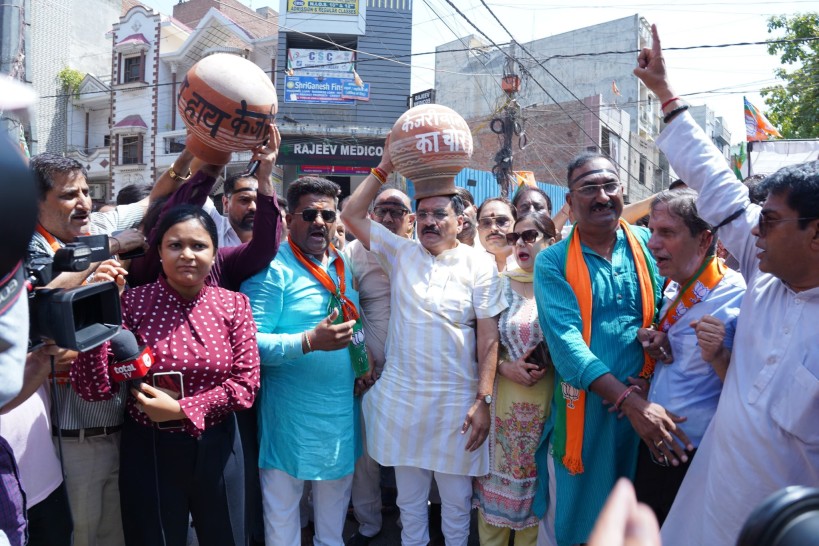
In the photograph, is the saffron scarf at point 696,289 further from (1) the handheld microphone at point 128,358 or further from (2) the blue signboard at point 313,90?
(2) the blue signboard at point 313,90

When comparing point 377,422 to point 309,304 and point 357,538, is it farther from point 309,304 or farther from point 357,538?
point 357,538

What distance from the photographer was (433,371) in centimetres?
331

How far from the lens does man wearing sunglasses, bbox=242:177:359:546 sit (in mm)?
3230

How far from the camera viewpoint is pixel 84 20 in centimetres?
2711

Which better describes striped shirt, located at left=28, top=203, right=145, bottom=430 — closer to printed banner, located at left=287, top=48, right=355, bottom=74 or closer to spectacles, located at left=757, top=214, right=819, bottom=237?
spectacles, located at left=757, top=214, right=819, bottom=237

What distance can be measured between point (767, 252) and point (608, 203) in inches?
38.0

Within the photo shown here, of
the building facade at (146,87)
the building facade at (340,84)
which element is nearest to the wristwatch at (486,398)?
the building facade at (340,84)

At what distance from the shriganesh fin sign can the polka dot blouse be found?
58.1 feet

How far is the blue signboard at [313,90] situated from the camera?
60.6 ft

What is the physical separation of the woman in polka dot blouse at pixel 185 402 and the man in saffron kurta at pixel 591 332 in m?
1.50

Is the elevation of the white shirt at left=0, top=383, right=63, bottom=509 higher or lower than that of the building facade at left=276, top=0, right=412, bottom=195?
lower

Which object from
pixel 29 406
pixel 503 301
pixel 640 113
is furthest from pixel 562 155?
pixel 29 406

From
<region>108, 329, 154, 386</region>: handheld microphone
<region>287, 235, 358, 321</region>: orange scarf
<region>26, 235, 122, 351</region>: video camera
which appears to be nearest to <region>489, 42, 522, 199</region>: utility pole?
<region>287, 235, 358, 321</region>: orange scarf

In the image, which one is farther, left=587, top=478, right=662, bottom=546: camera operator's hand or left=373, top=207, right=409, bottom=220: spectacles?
left=373, top=207, right=409, bottom=220: spectacles
